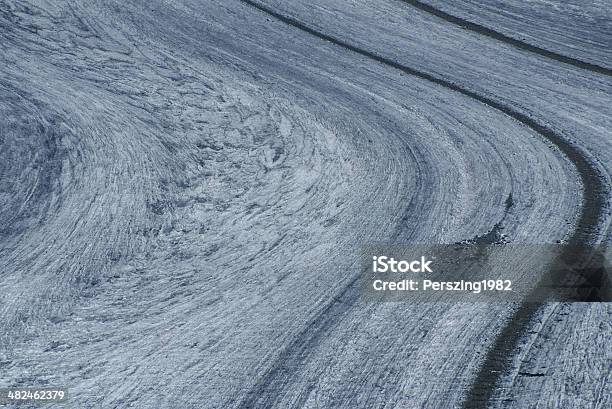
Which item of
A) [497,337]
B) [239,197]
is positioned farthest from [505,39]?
[497,337]

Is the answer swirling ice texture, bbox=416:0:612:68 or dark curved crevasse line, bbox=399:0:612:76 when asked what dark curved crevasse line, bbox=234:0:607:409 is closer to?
dark curved crevasse line, bbox=399:0:612:76

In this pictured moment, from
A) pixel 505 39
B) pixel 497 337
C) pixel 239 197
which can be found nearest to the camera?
pixel 497 337

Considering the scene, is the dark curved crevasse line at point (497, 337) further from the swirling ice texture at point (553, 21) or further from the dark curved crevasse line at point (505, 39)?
the swirling ice texture at point (553, 21)

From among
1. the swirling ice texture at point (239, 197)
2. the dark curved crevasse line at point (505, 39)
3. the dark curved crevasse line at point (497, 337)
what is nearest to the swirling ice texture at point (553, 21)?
the dark curved crevasse line at point (505, 39)

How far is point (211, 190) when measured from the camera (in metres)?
1.67

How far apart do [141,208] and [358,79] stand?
827mm

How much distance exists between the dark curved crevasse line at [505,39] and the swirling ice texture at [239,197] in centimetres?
6

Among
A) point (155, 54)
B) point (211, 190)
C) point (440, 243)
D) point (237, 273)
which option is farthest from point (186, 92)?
point (440, 243)

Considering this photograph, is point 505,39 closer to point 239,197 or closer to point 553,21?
point 553,21

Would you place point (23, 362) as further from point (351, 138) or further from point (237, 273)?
point (351, 138)

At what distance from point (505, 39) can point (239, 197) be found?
119 cm

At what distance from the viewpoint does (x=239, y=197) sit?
1.65 meters

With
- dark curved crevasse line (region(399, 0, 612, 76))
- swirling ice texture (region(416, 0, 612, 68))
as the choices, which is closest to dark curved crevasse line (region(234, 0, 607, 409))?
dark curved crevasse line (region(399, 0, 612, 76))

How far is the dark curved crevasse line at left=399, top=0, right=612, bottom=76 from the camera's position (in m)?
2.23
